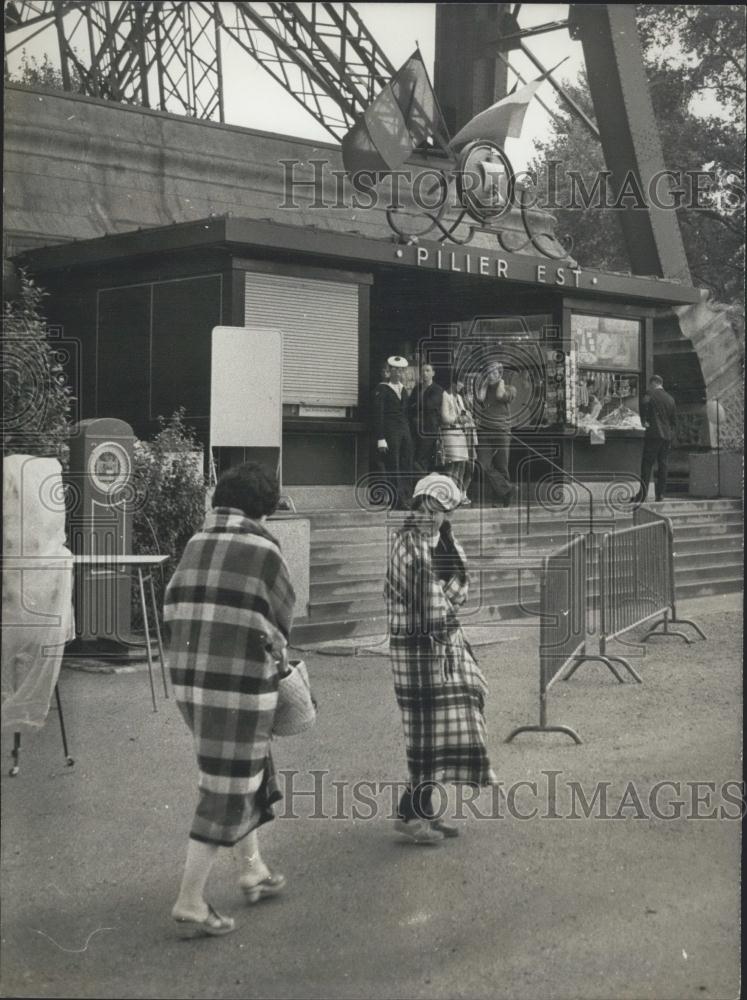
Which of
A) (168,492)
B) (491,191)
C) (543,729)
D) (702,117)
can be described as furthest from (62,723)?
(702,117)

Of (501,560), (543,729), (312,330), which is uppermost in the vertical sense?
(312,330)

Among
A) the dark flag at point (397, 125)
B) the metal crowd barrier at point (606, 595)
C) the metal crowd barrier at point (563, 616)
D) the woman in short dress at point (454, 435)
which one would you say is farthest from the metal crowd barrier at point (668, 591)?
the dark flag at point (397, 125)

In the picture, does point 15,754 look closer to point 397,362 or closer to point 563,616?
point 397,362

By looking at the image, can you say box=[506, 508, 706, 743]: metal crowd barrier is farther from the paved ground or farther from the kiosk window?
the kiosk window

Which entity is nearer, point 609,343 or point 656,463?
point 656,463

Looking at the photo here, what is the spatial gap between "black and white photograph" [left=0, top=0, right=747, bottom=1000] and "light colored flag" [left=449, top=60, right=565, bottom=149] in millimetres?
22

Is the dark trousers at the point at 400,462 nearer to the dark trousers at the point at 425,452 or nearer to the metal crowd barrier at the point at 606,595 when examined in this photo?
the dark trousers at the point at 425,452

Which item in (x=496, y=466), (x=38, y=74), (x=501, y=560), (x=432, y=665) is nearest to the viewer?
(x=38, y=74)

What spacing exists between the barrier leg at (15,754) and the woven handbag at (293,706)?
0.93 m

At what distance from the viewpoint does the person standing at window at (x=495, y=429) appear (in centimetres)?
639

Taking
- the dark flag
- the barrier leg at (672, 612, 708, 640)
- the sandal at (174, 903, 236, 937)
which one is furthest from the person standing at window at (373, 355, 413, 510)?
the sandal at (174, 903, 236, 937)

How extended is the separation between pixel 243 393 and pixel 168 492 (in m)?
0.58

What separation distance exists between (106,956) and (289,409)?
248 cm

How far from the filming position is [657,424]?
15.8 ft
